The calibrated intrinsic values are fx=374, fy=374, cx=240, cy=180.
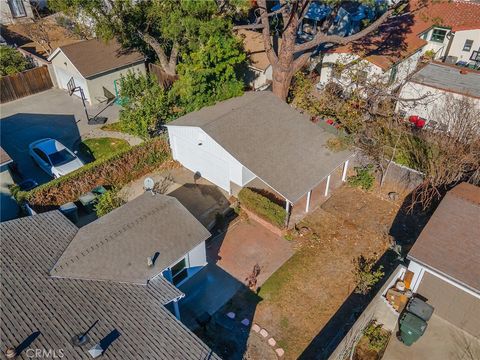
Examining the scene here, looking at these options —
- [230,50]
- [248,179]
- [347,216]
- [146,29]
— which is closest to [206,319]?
[248,179]

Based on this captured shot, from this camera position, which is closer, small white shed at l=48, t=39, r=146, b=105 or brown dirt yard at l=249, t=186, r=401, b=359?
brown dirt yard at l=249, t=186, r=401, b=359

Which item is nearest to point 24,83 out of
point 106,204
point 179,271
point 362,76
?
point 106,204

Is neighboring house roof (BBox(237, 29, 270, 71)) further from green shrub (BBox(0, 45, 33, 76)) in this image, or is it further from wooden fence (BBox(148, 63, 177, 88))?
green shrub (BBox(0, 45, 33, 76))

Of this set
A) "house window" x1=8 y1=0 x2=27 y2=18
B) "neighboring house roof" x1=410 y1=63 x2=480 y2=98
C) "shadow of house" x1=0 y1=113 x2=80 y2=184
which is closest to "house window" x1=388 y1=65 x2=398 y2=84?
"neighboring house roof" x1=410 y1=63 x2=480 y2=98

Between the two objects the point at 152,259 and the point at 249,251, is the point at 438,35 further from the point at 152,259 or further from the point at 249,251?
the point at 152,259

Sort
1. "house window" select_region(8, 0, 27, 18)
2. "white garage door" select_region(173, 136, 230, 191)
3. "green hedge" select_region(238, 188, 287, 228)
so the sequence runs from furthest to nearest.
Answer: "house window" select_region(8, 0, 27, 18), "white garage door" select_region(173, 136, 230, 191), "green hedge" select_region(238, 188, 287, 228)

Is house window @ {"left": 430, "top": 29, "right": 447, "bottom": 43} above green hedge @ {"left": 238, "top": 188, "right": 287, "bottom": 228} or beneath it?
above
